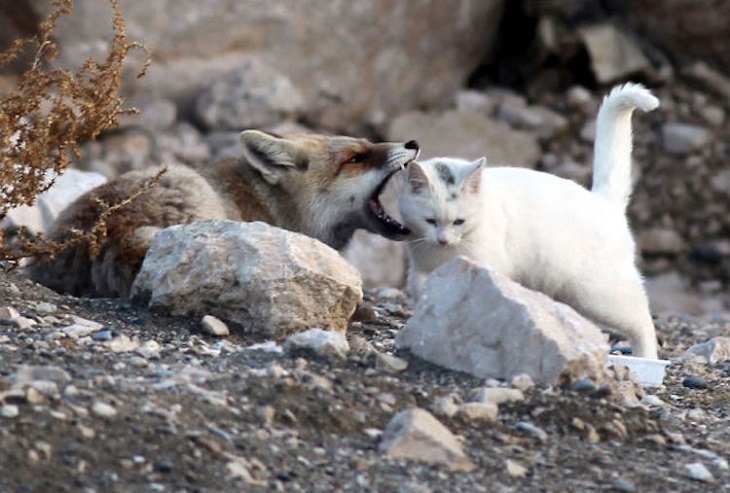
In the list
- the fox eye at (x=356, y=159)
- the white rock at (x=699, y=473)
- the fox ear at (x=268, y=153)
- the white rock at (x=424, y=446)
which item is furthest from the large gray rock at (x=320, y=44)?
the white rock at (x=699, y=473)

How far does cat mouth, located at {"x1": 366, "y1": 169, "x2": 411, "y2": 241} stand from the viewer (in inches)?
279

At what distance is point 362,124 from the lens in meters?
11.9

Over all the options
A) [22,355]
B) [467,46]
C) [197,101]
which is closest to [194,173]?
[22,355]

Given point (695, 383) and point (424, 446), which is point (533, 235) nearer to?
point (695, 383)

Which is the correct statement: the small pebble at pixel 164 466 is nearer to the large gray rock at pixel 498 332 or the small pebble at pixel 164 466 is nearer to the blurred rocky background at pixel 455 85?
the large gray rock at pixel 498 332

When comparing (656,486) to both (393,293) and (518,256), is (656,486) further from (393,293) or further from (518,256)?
(393,293)

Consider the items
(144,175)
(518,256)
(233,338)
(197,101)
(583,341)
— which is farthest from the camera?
(197,101)

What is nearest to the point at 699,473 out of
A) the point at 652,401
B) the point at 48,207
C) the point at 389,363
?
the point at 652,401

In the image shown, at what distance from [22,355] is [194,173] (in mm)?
2397

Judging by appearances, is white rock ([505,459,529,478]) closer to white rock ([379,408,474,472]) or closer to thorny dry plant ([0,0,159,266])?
white rock ([379,408,474,472])

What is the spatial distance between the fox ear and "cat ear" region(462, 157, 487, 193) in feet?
4.50

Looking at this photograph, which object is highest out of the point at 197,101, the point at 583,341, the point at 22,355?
the point at 197,101

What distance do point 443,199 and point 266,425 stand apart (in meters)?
2.08

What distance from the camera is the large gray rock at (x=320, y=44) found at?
35.1 ft
